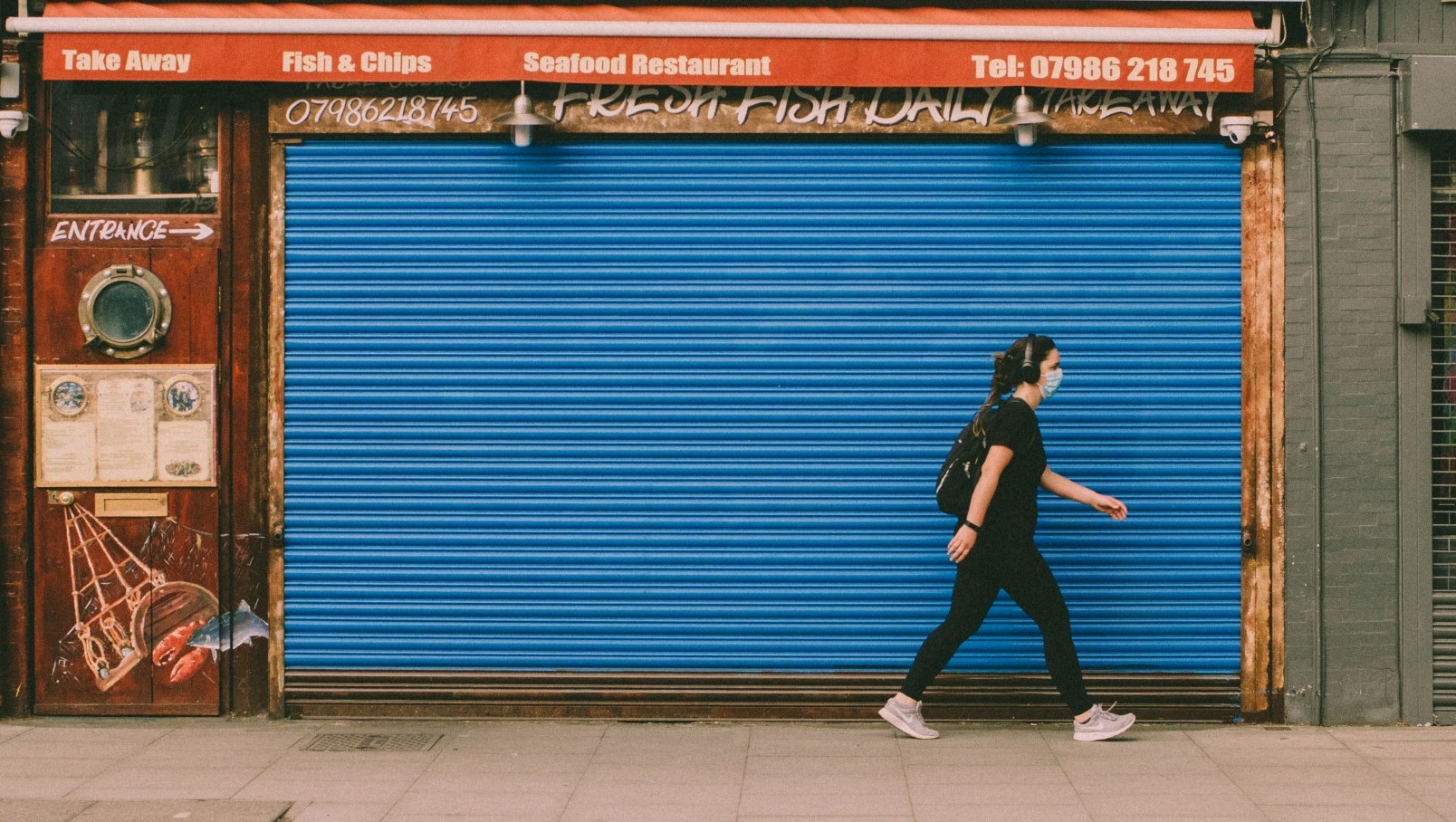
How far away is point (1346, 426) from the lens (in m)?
7.11

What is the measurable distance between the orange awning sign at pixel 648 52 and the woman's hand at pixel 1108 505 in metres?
Answer: 2.19

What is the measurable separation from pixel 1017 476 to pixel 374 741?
3540mm

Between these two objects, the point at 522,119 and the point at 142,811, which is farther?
the point at 522,119

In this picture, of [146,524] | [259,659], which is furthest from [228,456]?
[259,659]

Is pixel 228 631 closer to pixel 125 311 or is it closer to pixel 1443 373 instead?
pixel 125 311

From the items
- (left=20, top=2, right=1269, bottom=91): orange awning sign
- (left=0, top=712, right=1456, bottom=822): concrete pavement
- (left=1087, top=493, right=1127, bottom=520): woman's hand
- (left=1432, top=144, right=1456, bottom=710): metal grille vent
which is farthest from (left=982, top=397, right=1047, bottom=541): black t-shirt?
(left=1432, top=144, right=1456, bottom=710): metal grille vent

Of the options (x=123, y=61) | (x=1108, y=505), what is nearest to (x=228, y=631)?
(x=123, y=61)

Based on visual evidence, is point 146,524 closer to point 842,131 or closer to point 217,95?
point 217,95

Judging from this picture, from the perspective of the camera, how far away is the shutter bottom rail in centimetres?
718

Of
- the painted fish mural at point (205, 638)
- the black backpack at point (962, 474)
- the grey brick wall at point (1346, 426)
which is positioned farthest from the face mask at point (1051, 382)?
the painted fish mural at point (205, 638)

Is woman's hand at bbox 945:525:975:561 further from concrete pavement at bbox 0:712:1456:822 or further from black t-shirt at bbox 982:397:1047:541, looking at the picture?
concrete pavement at bbox 0:712:1456:822

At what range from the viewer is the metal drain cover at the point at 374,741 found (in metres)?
6.70

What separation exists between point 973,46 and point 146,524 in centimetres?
515

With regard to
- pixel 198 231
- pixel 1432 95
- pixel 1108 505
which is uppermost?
pixel 1432 95
